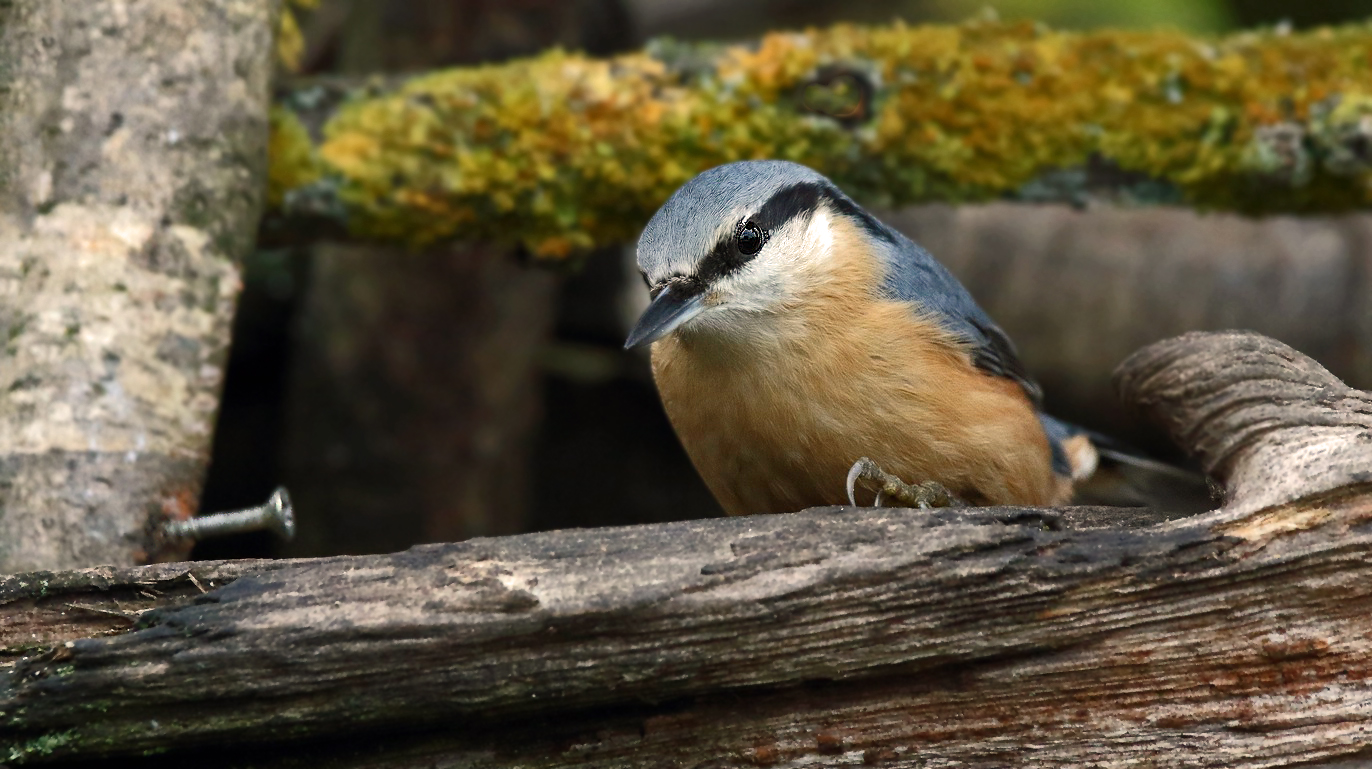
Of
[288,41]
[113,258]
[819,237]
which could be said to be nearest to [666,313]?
[819,237]

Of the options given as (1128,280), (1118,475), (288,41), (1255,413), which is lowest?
(1118,475)

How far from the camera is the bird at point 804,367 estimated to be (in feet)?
8.31

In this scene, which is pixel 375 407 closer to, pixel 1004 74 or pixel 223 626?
pixel 1004 74

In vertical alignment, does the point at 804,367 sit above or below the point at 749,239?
below

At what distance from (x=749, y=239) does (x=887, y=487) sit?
21.4 inches

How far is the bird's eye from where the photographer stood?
8.51ft

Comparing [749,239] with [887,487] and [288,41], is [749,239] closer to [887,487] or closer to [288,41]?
[887,487]

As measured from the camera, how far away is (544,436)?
559 centimetres

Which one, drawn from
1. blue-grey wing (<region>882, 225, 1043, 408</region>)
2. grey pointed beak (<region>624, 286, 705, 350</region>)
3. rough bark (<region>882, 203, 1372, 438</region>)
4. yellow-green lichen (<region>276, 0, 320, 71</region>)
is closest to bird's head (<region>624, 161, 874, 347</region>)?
grey pointed beak (<region>624, 286, 705, 350</region>)

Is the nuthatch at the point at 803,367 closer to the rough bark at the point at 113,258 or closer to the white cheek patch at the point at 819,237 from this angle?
the white cheek patch at the point at 819,237

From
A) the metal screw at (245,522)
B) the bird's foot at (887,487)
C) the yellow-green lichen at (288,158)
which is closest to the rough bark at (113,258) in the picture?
the metal screw at (245,522)

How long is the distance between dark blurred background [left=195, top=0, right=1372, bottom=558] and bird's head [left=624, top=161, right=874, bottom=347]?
1.71 meters

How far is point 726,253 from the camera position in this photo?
2.56 m

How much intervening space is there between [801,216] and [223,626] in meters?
1.44
